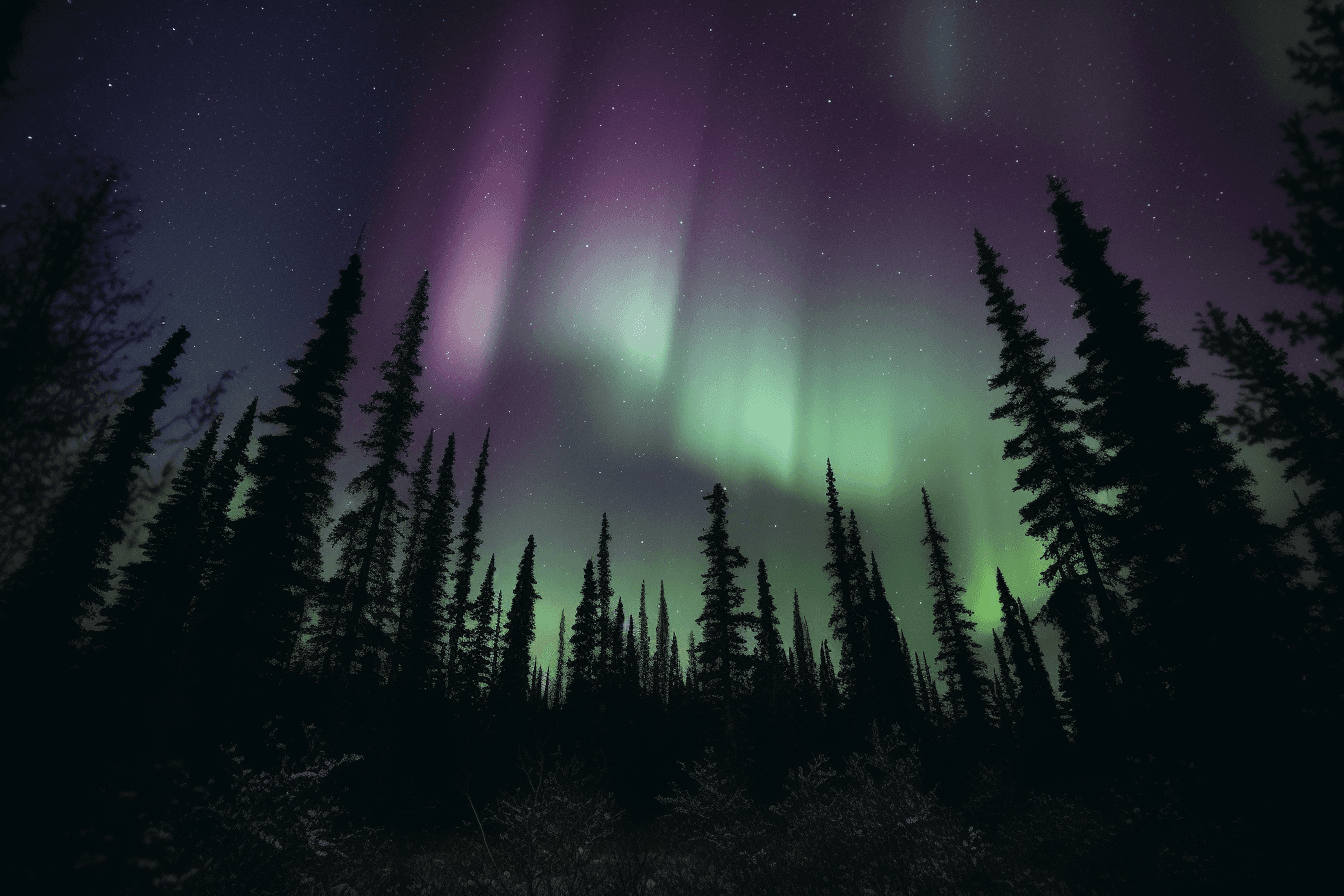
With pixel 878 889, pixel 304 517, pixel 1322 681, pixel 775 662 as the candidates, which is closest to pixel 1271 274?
pixel 1322 681

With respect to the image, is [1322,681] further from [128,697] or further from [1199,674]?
[128,697]

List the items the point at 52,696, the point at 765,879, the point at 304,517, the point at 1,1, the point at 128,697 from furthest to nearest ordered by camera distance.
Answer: the point at 304,517 < the point at 765,879 < the point at 1,1 < the point at 128,697 < the point at 52,696

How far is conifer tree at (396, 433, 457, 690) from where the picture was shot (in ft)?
99.1

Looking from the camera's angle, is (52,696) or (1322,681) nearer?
(52,696)

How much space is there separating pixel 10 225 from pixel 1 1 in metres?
Answer: 3.38

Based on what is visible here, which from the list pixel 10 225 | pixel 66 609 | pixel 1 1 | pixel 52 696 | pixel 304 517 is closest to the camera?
pixel 52 696

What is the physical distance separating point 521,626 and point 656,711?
1343 centimetres

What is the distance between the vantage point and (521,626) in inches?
1535

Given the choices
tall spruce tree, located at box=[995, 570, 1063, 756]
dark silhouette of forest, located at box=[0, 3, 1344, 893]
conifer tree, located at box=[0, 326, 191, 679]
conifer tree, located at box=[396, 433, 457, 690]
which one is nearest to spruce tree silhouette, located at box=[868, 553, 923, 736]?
dark silhouette of forest, located at box=[0, 3, 1344, 893]

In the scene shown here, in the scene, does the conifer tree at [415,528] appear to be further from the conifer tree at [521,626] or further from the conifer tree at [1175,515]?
the conifer tree at [1175,515]

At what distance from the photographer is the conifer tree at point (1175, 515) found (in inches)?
447

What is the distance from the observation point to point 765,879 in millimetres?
9133

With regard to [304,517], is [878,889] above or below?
below

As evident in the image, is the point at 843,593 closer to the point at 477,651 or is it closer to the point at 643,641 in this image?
the point at 477,651
